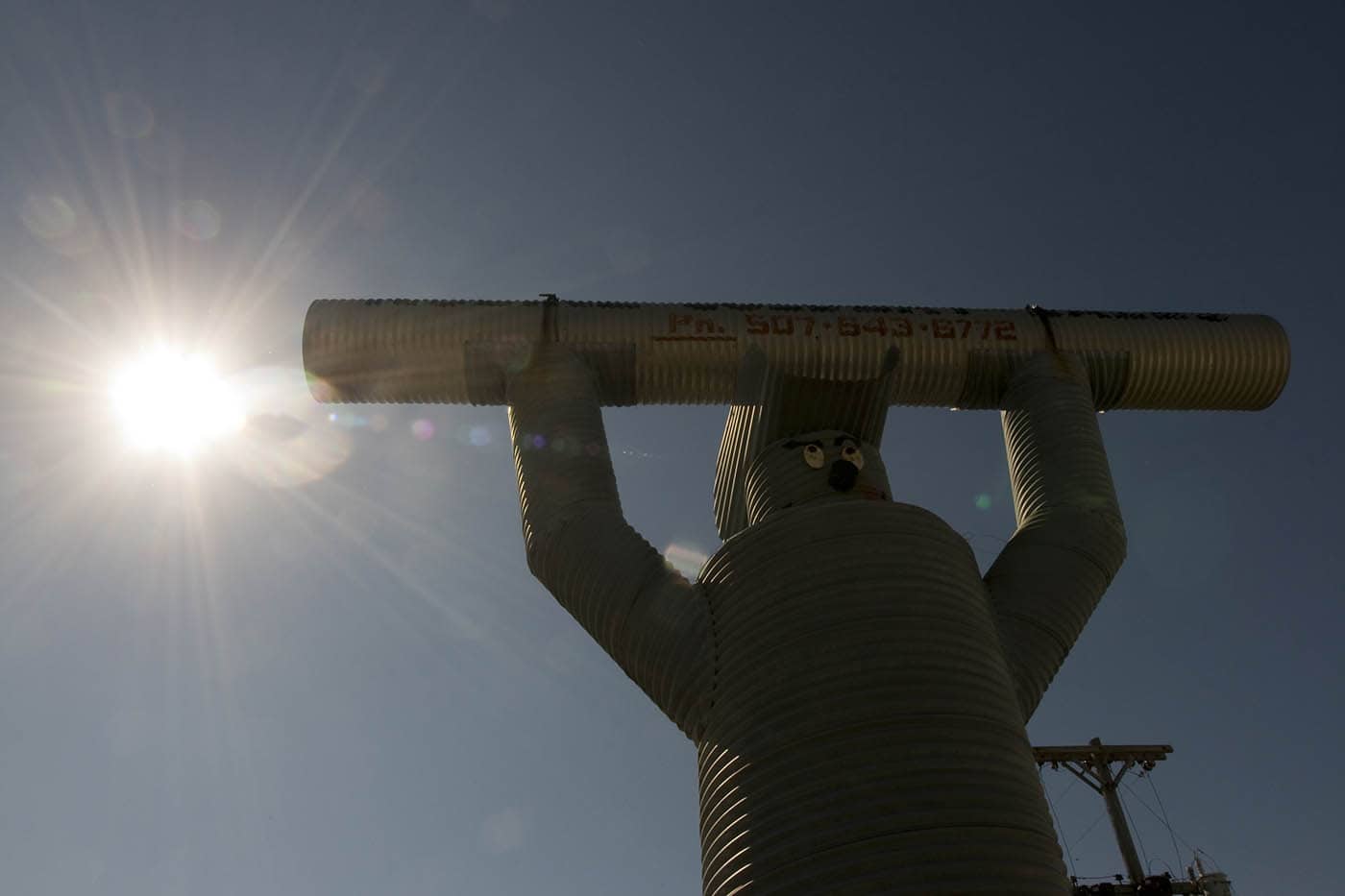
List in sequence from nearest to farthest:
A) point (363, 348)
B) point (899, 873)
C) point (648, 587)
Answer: point (899, 873) < point (648, 587) < point (363, 348)

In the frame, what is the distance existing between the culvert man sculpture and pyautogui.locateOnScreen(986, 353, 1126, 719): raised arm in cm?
3

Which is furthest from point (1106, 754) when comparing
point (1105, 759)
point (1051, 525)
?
point (1051, 525)

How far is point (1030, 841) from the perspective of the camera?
25.4ft

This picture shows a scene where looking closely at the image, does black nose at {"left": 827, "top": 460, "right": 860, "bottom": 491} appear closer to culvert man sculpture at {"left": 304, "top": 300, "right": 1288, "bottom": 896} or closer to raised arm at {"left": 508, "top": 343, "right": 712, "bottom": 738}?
culvert man sculpture at {"left": 304, "top": 300, "right": 1288, "bottom": 896}

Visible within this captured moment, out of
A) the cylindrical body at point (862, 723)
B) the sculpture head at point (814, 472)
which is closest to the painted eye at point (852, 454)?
the sculpture head at point (814, 472)

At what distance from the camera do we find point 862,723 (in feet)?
26.3

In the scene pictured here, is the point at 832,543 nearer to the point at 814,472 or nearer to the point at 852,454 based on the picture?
the point at 814,472

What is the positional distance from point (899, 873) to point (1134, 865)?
81.3ft

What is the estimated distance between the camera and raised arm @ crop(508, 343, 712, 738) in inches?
366

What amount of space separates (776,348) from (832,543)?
4199 millimetres

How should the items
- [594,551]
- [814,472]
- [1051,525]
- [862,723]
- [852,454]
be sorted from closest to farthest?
[862,723]
[594,551]
[814,472]
[852,454]
[1051,525]

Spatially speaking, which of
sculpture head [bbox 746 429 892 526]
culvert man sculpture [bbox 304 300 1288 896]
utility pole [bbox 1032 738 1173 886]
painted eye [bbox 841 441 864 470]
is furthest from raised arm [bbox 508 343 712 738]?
utility pole [bbox 1032 738 1173 886]

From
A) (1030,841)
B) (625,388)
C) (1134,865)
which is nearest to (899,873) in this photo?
(1030,841)

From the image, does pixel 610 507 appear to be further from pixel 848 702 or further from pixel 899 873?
pixel 899 873
